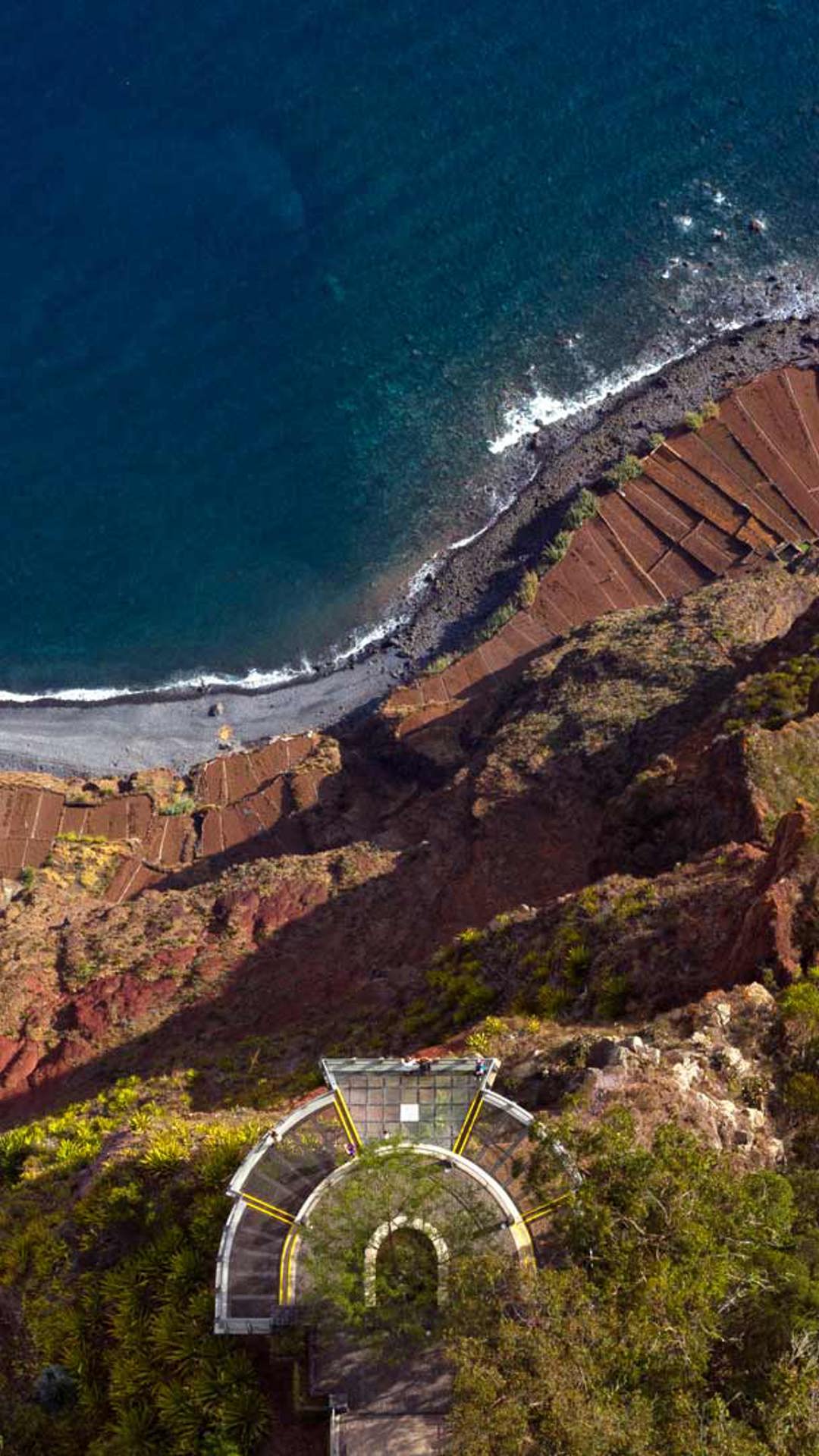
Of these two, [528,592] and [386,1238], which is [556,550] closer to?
[528,592]

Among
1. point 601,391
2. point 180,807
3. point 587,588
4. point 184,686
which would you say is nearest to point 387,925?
point 180,807

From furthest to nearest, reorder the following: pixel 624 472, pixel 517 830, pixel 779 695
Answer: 1. pixel 624 472
2. pixel 517 830
3. pixel 779 695

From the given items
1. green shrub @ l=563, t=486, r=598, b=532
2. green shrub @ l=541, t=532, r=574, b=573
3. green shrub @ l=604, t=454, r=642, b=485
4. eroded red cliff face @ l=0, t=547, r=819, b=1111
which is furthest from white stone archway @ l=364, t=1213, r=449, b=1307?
green shrub @ l=604, t=454, r=642, b=485

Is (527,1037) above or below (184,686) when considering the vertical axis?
below

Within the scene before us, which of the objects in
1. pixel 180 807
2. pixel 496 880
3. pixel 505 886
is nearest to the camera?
pixel 505 886

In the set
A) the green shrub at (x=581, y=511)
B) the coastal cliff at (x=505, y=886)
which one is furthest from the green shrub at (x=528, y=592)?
the green shrub at (x=581, y=511)

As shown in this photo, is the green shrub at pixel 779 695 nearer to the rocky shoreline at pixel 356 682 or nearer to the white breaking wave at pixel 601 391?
the rocky shoreline at pixel 356 682
